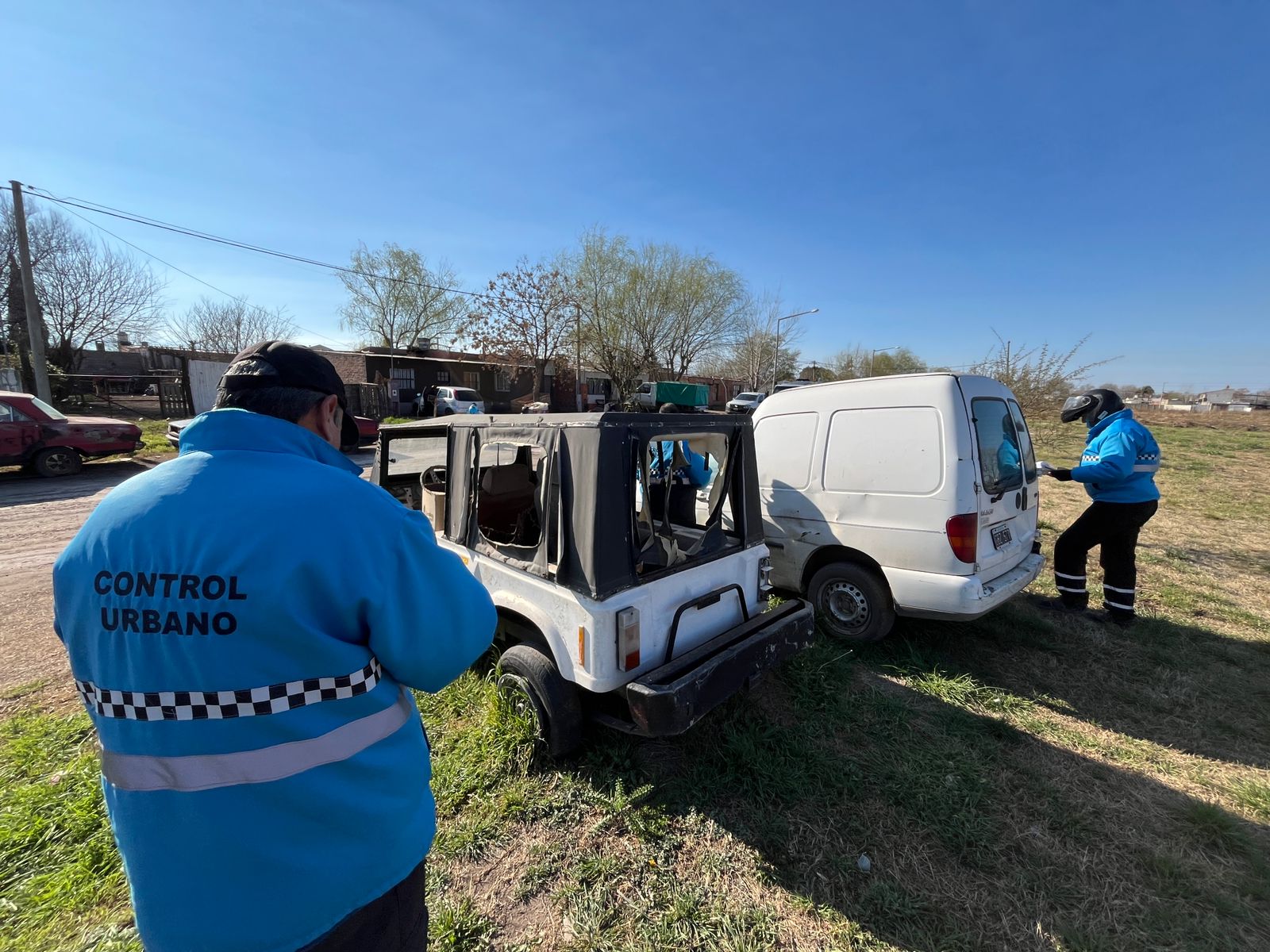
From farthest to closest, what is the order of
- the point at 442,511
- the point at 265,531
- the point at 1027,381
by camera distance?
the point at 1027,381 < the point at 442,511 < the point at 265,531

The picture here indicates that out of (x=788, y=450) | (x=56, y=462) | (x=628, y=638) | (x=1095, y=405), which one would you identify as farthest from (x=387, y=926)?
(x=56, y=462)

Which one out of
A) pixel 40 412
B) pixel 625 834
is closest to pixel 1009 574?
pixel 625 834

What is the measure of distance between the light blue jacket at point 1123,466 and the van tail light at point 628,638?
13.9 ft

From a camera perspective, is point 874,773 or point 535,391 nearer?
→ point 874,773

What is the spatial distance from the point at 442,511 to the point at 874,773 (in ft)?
9.88

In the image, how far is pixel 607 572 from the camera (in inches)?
92.4

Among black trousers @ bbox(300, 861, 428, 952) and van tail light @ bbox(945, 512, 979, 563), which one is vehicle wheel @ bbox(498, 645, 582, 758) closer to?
black trousers @ bbox(300, 861, 428, 952)

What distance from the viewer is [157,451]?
12898 mm

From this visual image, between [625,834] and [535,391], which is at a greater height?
[535,391]

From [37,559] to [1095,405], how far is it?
11.3 m

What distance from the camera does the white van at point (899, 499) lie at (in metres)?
3.56

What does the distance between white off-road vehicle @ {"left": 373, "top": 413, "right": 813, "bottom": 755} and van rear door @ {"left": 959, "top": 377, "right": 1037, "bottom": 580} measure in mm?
1631

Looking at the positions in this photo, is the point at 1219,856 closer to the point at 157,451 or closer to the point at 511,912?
the point at 511,912

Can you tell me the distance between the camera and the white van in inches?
140
